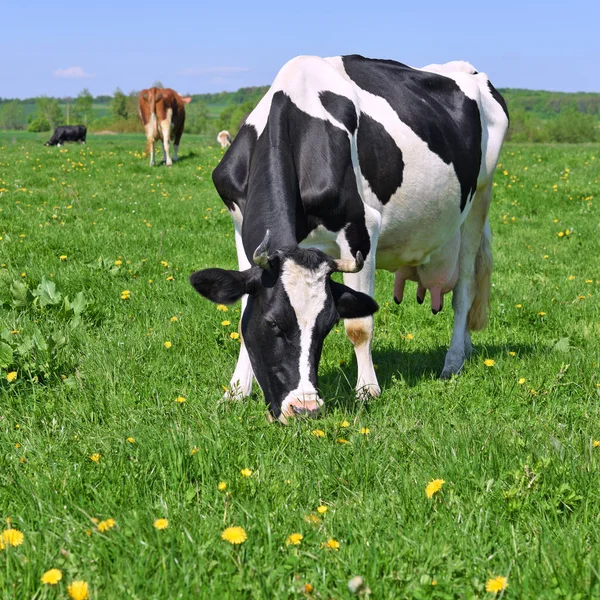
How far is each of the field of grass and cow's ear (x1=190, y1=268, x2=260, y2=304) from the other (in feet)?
2.08

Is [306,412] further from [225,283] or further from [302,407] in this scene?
[225,283]

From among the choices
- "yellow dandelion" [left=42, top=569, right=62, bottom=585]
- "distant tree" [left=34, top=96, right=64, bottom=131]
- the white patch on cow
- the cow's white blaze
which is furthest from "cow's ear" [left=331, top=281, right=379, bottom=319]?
"distant tree" [left=34, top=96, right=64, bottom=131]

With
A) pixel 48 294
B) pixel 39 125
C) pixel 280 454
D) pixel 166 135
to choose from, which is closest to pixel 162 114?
pixel 166 135

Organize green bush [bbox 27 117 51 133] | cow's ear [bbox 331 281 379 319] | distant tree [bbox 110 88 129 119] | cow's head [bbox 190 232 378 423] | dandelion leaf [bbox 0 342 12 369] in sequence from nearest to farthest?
cow's head [bbox 190 232 378 423]
cow's ear [bbox 331 281 379 319]
dandelion leaf [bbox 0 342 12 369]
distant tree [bbox 110 88 129 119]
green bush [bbox 27 117 51 133]

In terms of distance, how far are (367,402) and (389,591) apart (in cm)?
219

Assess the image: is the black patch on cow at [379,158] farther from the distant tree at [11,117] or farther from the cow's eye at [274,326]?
the distant tree at [11,117]

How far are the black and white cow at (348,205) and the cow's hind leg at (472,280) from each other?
0.04 ft

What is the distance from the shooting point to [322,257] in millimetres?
4168

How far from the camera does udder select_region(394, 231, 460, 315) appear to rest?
6.71 m

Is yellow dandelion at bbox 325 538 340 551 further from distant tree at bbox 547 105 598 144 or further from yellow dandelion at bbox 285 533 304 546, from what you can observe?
distant tree at bbox 547 105 598 144

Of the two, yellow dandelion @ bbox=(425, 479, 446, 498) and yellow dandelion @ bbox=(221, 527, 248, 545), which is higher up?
yellow dandelion @ bbox=(221, 527, 248, 545)

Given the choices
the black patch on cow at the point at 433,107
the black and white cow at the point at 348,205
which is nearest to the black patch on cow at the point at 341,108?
the black and white cow at the point at 348,205

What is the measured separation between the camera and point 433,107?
6.21 m

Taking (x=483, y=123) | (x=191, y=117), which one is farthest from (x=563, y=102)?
(x=483, y=123)
